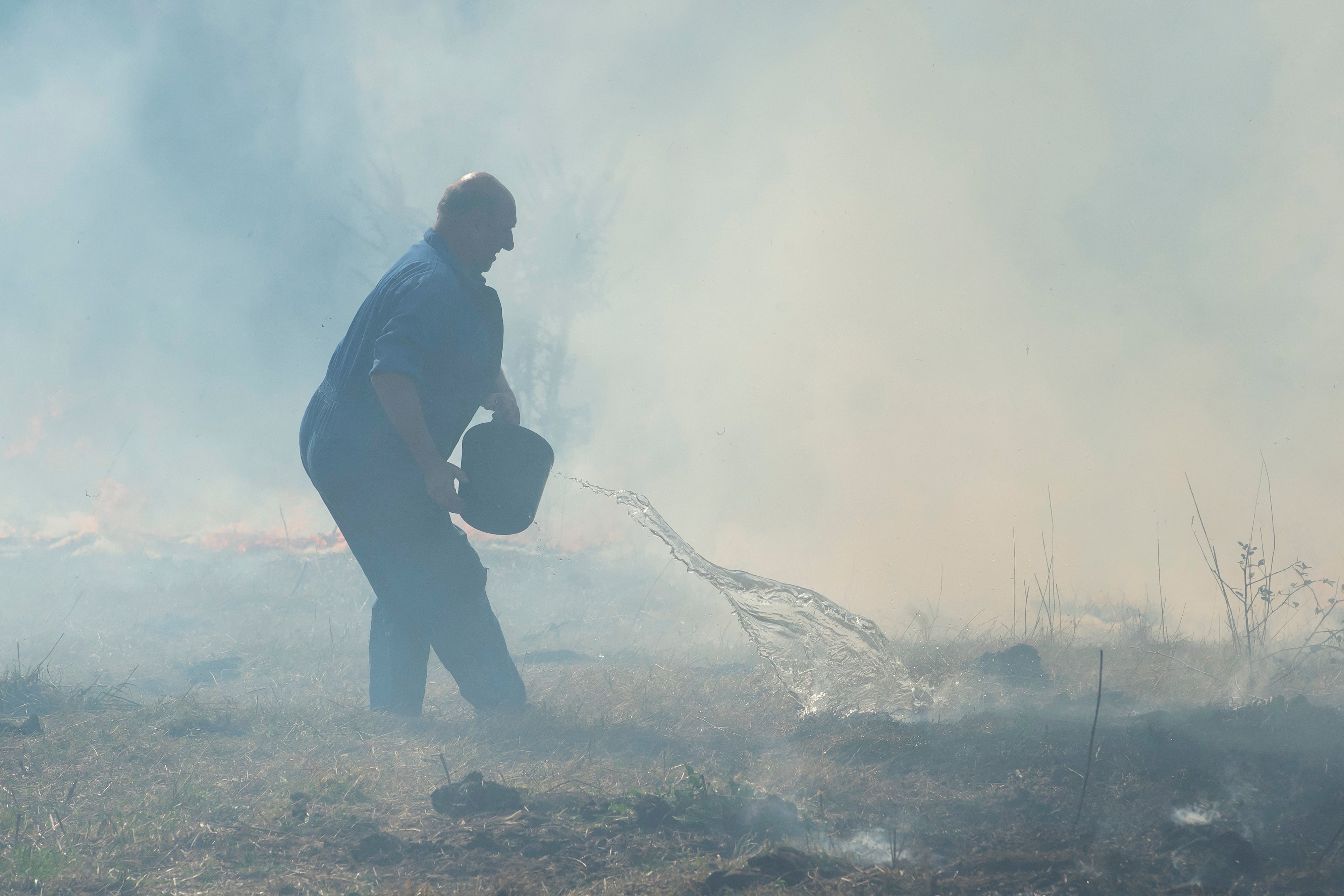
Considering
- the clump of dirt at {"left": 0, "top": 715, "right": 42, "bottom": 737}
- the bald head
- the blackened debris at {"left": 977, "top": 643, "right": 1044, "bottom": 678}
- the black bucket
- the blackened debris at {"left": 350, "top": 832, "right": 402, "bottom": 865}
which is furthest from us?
the blackened debris at {"left": 977, "top": 643, "right": 1044, "bottom": 678}

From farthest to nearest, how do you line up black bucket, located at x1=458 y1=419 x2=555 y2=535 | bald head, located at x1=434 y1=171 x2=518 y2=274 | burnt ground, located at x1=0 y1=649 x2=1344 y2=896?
bald head, located at x1=434 y1=171 x2=518 y2=274 < black bucket, located at x1=458 y1=419 x2=555 y2=535 < burnt ground, located at x1=0 y1=649 x2=1344 y2=896

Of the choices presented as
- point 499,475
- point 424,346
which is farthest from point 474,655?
point 424,346

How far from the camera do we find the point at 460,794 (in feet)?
8.86

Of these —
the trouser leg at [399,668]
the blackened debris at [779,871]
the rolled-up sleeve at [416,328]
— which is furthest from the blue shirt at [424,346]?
the blackened debris at [779,871]

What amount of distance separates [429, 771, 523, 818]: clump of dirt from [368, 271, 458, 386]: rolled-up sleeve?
174cm

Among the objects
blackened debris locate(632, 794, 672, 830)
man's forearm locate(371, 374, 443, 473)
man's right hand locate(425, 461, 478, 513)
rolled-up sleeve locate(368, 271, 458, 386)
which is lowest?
blackened debris locate(632, 794, 672, 830)

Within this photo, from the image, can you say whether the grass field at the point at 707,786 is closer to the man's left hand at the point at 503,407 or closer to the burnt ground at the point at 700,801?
the burnt ground at the point at 700,801

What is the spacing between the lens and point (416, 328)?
351 cm

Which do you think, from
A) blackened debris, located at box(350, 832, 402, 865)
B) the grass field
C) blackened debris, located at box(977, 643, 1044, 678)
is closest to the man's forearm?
the grass field

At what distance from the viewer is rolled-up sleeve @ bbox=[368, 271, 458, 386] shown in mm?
3428

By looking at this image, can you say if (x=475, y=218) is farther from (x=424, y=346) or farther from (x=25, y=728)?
(x=25, y=728)

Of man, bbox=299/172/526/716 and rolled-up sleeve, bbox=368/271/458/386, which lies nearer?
rolled-up sleeve, bbox=368/271/458/386

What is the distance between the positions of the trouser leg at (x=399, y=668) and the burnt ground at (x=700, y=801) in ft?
0.64

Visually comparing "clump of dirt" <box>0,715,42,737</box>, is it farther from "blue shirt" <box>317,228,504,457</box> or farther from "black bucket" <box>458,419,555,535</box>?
"black bucket" <box>458,419,555,535</box>
